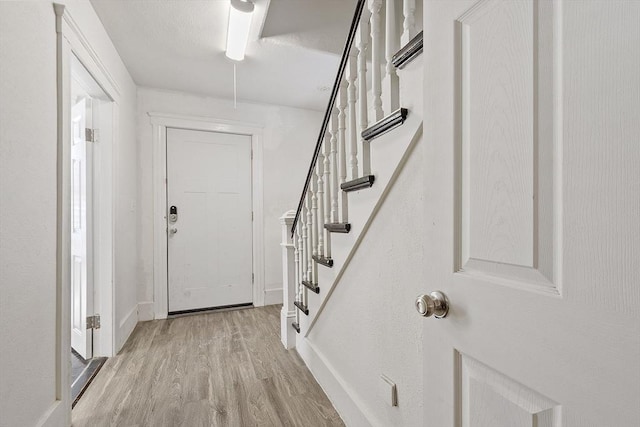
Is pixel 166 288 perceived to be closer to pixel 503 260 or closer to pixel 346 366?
pixel 346 366

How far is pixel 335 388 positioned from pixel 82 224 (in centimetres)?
213

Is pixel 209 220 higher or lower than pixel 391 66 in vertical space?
lower

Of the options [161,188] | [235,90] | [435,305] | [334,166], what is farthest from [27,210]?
[235,90]

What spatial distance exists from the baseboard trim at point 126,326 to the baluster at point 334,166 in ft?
6.67

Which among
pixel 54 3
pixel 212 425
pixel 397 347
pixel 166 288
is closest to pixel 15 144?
pixel 54 3

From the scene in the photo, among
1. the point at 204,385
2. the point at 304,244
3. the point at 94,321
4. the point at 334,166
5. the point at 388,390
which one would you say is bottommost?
the point at 204,385

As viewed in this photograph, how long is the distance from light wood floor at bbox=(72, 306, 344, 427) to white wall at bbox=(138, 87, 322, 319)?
886 mm

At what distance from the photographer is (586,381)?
1.38ft

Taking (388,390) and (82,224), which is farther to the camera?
(82,224)

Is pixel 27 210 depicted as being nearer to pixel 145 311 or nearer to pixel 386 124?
pixel 386 124

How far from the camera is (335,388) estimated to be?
5.38ft

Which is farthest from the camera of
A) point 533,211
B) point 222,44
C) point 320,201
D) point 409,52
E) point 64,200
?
point 222,44

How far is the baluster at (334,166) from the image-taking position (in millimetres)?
1606

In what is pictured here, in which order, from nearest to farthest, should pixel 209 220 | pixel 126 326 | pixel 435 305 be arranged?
pixel 435 305 → pixel 126 326 → pixel 209 220
